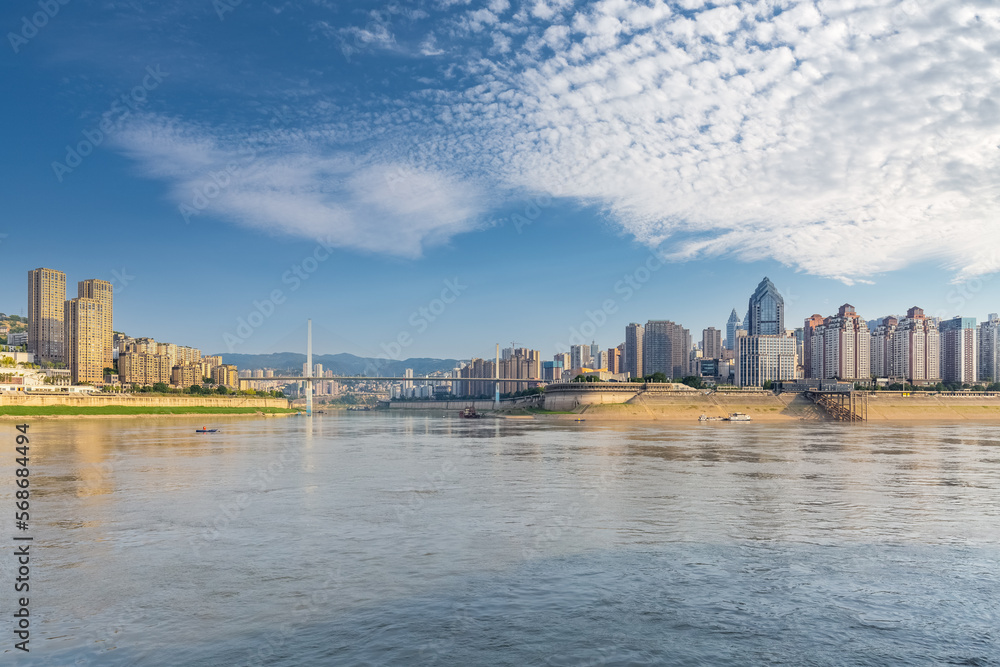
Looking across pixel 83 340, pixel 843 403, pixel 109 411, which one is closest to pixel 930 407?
pixel 843 403

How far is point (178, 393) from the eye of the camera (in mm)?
170250

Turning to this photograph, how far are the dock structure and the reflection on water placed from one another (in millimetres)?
106116

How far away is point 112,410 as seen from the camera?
126875mm

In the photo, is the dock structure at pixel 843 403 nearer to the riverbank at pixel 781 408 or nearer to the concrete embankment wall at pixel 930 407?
the riverbank at pixel 781 408

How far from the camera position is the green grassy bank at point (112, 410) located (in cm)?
10738

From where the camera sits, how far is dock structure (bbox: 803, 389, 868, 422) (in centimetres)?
12614

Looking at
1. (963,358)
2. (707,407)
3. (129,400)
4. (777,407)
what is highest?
(963,358)

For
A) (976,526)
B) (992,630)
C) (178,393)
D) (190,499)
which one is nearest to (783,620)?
(992,630)

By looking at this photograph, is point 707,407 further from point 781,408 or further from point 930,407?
point 930,407

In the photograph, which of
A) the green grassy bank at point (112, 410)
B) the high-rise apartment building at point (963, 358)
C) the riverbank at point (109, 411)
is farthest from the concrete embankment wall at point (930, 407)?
the green grassy bank at point (112, 410)

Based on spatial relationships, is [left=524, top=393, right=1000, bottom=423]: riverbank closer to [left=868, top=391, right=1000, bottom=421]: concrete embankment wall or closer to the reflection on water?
[left=868, top=391, right=1000, bottom=421]: concrete embankment wall

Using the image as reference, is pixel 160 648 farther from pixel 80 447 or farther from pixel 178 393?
pixel 178 393

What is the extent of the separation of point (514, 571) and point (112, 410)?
5359 inches

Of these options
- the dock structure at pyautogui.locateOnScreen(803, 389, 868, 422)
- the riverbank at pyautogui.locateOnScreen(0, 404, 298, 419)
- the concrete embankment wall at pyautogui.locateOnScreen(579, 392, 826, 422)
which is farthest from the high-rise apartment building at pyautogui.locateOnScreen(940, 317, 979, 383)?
the riverbank at pyautogui.locateOnScreen(0, 404, 298, 419)
